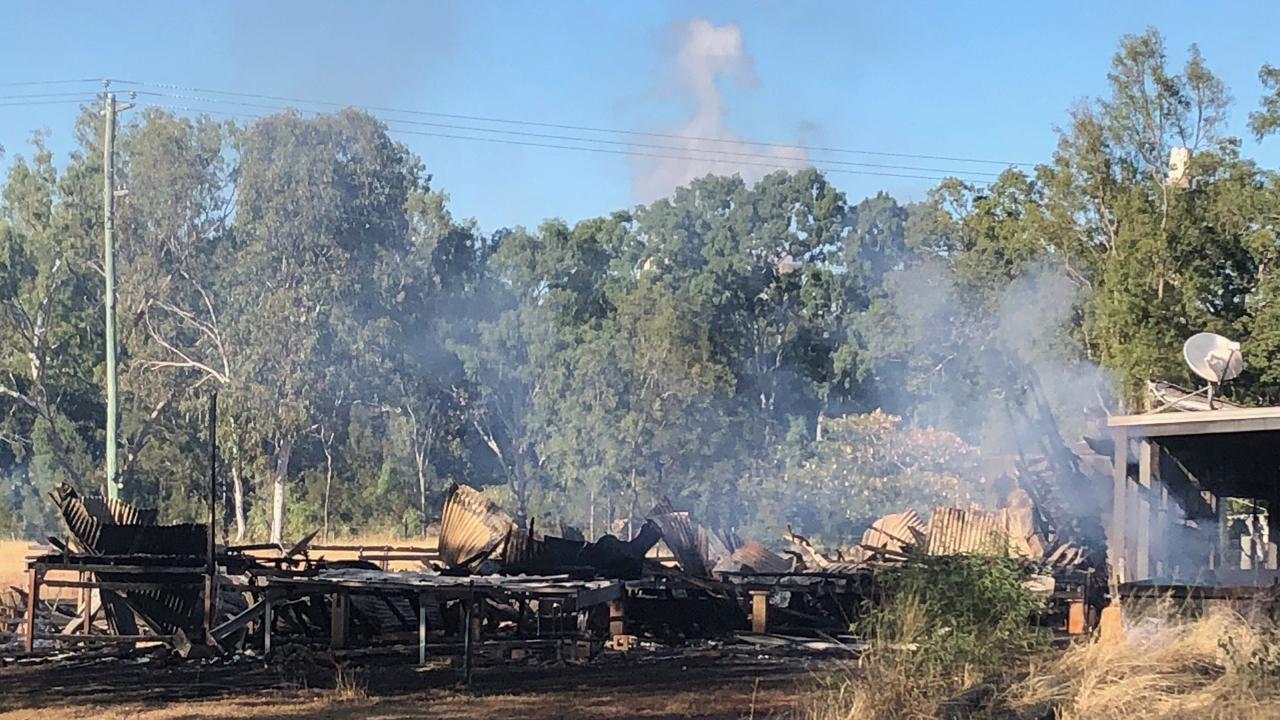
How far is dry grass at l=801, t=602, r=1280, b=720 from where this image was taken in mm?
9859

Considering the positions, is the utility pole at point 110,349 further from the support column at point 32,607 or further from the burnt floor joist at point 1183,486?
the burnt floor joist at point 1183,486

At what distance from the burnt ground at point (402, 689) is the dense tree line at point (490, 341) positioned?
2061 centimetres

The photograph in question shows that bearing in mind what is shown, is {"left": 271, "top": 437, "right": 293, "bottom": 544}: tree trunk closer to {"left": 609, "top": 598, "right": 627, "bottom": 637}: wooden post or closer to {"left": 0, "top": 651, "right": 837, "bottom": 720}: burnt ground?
{"left": 609, "top": 598, "right": 627, "bottom": 637}: wooden post

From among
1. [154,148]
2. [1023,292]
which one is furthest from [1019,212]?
[154,148]

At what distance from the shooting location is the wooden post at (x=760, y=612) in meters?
19.3

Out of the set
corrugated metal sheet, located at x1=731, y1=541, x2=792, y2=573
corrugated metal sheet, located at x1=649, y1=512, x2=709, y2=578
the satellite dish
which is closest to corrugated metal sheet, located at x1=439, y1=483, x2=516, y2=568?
corrugated metal sheet, located at x1=649, y1=512, x2=709, y2=578

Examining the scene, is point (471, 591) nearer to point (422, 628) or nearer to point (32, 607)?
point (422, 628)

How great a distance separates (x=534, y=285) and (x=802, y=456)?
38.3ft

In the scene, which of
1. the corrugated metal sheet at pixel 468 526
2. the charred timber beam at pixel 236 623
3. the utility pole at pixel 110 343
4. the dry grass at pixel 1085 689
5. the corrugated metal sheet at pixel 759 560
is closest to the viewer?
the dry grass at pixel 1085 689

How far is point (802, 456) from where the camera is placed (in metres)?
44.2

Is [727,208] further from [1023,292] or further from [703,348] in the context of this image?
[1023,292]

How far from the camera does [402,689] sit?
44.6ft

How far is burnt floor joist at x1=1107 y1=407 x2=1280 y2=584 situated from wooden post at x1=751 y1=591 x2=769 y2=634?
4441 millimetres

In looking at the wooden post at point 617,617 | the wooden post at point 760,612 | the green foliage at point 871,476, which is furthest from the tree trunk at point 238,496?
the wooden post at point 617,617
